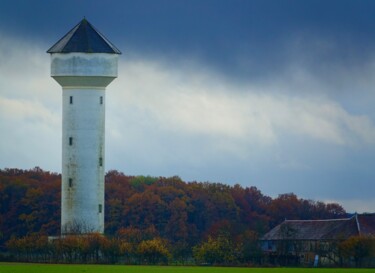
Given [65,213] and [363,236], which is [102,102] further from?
[363,236]

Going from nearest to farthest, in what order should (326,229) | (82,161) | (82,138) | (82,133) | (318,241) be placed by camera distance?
1. (82,161)
2. (82,138)
3. (82,133)
4. (318,241)
5. (326,229)

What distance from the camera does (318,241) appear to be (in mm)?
102188

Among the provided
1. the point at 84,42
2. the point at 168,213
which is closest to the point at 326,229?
the point at 168,213

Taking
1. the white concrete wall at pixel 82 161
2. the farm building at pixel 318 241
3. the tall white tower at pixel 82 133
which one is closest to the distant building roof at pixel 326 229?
the farm building at pixel 318 241

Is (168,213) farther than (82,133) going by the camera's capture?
Yes

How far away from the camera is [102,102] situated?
96812 millimetres

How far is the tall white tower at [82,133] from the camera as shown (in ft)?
314

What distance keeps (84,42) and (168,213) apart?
25321 millimetres

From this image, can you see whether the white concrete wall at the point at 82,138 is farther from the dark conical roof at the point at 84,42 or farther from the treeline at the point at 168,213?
the treeline at the point at 168,213

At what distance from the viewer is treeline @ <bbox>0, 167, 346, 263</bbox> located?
312ft

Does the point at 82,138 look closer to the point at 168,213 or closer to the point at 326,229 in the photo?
the point at 326,229

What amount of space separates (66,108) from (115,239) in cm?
918

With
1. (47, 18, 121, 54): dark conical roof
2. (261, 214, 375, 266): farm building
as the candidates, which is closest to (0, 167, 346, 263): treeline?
(261, 214, 375, 266): farm building

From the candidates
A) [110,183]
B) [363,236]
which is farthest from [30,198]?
[363,236]
